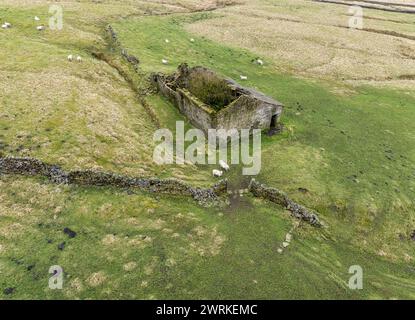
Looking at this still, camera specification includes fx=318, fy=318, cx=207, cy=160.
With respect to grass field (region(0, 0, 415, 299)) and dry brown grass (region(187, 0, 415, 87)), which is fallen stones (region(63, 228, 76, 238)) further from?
dry brown grass (region(187, 0, 415, 87))

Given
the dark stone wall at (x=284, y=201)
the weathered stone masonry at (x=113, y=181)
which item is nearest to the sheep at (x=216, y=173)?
the weathered stone masonry at (x=113, y=181)

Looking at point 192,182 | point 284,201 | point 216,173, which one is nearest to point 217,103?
point 216,173

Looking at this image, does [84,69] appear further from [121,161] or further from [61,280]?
[61,280]

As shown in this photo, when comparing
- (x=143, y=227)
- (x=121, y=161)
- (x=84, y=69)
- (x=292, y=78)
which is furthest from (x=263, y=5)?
(x=143, y=227)

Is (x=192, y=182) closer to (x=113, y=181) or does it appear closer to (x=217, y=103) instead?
(x=113, y=181)

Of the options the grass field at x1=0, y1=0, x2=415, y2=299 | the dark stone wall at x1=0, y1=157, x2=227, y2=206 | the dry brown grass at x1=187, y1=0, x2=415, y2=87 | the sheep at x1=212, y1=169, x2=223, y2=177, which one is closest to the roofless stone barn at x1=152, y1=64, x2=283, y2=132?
the grass field at x1=0, y1=0, x2=415, y2=299

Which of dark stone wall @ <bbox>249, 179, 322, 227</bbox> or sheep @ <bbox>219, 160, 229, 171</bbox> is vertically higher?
sheep @ <bbox>219, 160, 229, 171</bbox>
